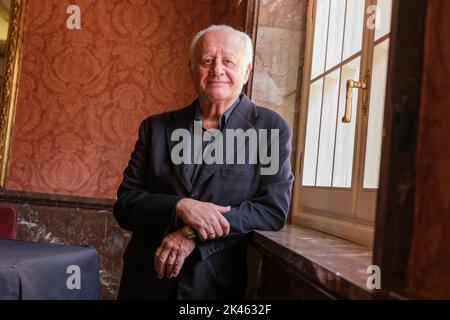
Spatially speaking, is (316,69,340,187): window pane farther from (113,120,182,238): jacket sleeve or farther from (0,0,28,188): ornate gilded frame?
(0,0,28,188): ornate gilded frame

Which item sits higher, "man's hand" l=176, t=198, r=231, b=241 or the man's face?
the man's face

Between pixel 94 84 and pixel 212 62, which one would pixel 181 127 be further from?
pixel 94 84

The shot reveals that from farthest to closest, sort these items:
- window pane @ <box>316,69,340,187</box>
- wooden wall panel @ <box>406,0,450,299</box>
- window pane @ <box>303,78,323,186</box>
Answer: window pane @ <box>303,78,323,186</box>
window pane @ <box>316,69,340,187</box>
wooden wall panel @ <box>406,0,450,299</box>

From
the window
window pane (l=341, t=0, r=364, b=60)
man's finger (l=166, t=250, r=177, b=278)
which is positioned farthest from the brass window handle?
man's finger (l=166, t=250, r=177, b=278)

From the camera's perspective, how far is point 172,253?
1.51 m

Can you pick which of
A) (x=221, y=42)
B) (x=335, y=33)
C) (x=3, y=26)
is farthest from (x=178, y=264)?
(x=3, y=26)

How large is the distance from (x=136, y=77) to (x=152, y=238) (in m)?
2.22

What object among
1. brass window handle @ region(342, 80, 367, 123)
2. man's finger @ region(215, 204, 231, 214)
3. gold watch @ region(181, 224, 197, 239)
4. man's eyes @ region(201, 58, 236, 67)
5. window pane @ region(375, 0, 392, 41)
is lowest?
gold watch @ region(181, 224, 197, 239)

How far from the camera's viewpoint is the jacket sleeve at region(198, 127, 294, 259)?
155 centimetres

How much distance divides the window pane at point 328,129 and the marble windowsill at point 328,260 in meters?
0.46

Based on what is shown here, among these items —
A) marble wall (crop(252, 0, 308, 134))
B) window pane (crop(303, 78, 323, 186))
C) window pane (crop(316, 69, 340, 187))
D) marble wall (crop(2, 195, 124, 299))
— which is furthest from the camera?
marble wall (crop(2, 195, 124, 299))

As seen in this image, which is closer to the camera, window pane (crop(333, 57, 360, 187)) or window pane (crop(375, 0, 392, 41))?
window pane (crop(375, 0, 392, 41))

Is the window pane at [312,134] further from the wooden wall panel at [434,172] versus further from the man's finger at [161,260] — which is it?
the wooden wall panel at [434,172]

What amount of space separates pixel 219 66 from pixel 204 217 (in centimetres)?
54
